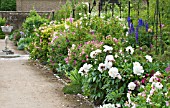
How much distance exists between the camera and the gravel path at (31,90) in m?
8.39

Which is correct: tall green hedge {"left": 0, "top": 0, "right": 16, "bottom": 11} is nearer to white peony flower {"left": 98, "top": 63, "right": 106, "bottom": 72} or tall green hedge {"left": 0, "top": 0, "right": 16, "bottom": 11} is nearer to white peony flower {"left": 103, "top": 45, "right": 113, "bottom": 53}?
white peony flower {"left": 103, "top": 45, "right": 113, "bottom": 53}

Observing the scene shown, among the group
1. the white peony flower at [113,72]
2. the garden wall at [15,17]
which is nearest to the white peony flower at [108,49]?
the white peony flower at [113,72]

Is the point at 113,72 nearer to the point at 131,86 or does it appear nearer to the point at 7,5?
the point at 131,86

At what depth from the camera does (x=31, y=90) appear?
9.91 meters

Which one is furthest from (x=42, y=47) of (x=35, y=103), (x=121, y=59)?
(x=121, y=59)

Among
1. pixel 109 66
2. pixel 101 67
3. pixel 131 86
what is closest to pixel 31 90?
pixel 101 67

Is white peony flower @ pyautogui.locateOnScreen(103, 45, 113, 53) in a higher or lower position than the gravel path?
higher

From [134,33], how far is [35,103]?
2.50m

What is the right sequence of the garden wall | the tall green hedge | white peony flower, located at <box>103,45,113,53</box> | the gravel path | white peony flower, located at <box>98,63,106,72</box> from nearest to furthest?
white peony flower, located at <box>98,63,106,72</box>
white peony flower, located at <box>103,45,113,53</box>
the gravel path
the garden wall
the tall green hedge

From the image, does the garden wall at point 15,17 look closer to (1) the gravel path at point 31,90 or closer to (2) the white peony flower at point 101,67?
(1) the gravel path at point 31,90

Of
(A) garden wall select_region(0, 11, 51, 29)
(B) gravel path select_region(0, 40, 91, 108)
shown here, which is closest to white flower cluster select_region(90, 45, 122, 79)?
(B) gravel path select_region(0, 40, 91, 108)

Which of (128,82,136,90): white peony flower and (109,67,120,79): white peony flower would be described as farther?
(109,67,120,79): white peony flower

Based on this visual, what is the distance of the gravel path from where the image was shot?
330 inches

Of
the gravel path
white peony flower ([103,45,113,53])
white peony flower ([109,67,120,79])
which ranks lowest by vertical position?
the gravel path
